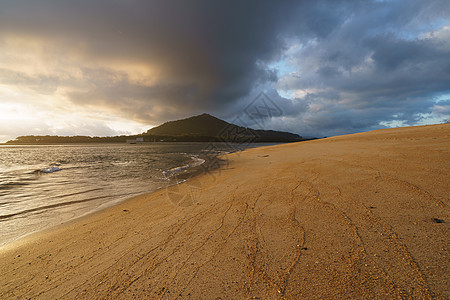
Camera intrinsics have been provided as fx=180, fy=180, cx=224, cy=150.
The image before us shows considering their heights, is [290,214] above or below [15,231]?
above

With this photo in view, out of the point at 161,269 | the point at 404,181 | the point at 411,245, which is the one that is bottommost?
the point at 161,269

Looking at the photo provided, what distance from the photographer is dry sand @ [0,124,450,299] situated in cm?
215

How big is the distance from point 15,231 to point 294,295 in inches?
314

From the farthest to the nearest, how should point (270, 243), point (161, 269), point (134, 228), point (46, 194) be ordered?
point (46, 194)
point (134, 228)
point (270, 243)
point (161, 269)

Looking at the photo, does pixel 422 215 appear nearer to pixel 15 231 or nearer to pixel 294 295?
pixel 294 295

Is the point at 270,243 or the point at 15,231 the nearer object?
the point at 270,243

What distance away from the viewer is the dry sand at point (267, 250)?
2.15 metres

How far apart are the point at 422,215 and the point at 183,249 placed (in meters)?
4.34

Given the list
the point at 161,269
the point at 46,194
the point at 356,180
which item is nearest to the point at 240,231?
the point at 161,269

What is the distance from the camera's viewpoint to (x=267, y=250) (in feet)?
9.45

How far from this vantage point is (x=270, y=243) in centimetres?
306

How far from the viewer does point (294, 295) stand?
200 cm

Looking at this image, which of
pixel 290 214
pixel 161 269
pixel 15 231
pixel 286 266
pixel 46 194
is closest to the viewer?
pixel 286 266

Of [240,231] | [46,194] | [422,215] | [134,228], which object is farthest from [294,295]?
[46,194]
